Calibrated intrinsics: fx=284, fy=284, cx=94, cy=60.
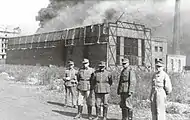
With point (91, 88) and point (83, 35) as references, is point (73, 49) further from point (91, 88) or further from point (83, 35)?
point (91, 88)

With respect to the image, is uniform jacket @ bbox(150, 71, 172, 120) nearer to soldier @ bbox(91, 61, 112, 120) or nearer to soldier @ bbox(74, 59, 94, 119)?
soldier @ bbox(91, 61, 112, 120)

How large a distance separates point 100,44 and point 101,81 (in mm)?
20685

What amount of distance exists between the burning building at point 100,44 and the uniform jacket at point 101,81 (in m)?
19.4

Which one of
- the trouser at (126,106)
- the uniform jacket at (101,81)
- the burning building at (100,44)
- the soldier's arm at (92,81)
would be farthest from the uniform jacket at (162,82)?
the burning building at (100,44)

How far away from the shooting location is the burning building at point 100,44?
28.3 meters

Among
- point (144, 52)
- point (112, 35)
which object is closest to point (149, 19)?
point (144, 52)

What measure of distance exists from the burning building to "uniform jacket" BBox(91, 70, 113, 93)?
1942 centimetres

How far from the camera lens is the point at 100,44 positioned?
2842cm

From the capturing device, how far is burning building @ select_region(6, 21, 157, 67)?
2828 centimetres

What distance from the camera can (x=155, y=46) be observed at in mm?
38750

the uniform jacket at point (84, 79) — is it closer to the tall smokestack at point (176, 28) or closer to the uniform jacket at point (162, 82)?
the uniform jacket at point (162, 82)

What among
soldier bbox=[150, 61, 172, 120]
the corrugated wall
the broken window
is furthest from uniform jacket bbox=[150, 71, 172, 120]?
the corrugated wall

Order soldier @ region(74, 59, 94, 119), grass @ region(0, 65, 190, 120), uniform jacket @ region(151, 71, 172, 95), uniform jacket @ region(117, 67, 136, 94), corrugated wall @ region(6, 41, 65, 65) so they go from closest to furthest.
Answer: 1. uniform jacket @ region(151, 71, 172, 95)
2. uniform jacket @ region(117, 67, 136, 94)
3. soldier @ region(74, 59, 94, 119)
4. grass @ region(0, 65, 190, 120)
5. corrugated wall @ region(6, 41, 65, 65)

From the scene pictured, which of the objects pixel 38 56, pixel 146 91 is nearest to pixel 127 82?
pixel 146 91
